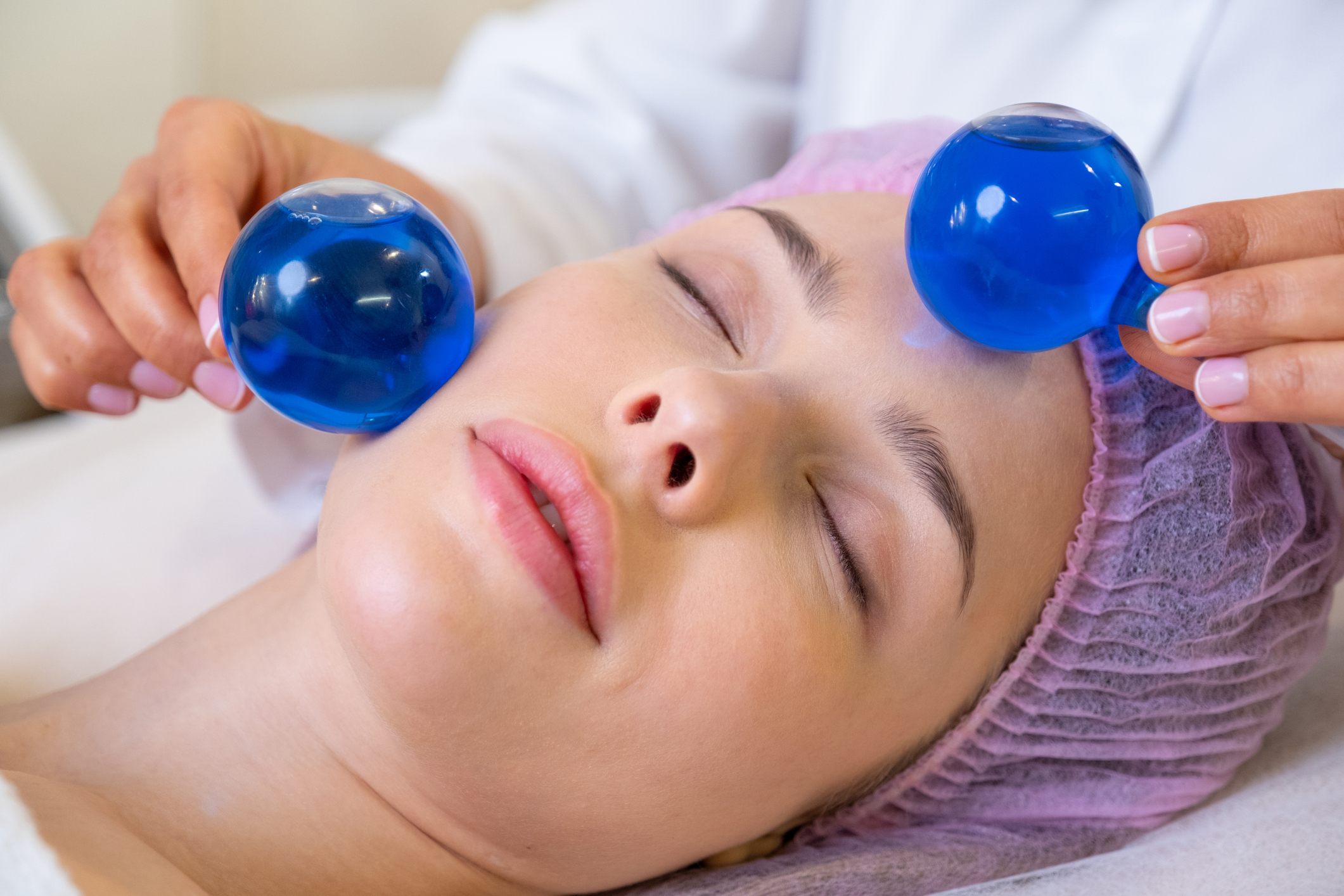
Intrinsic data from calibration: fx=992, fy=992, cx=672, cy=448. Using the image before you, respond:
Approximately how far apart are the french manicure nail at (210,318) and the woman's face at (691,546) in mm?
163

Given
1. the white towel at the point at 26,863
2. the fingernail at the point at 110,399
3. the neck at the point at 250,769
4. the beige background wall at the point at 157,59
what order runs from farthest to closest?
the beige background wall at the point at 157,59, the fingernail at the point at 110,399, the neck at the point at 250,769, the white towel at the point at 26,863

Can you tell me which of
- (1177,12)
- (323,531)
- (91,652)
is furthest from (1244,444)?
(91,652)

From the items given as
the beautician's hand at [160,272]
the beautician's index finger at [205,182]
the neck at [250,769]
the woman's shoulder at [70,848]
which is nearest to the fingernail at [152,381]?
the beautician's hand at [160,272]

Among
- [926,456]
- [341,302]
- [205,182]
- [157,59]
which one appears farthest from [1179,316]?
[157,59]

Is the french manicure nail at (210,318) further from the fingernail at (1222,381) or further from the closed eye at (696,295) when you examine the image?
the fingernail at (1222,381)

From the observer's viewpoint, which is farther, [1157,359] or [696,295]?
[696,295]

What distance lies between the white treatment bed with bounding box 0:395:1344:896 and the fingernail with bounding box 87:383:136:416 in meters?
0.32

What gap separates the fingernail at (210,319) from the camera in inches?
35.1

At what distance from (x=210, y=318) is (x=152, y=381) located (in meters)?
0.22

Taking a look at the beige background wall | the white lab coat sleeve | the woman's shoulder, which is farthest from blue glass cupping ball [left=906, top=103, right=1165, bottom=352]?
the beige background wall

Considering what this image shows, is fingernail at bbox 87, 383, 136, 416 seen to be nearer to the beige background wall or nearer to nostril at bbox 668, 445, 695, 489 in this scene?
nostril at bbox 668, 445, 695, 489

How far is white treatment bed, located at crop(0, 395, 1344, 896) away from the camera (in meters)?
0.95

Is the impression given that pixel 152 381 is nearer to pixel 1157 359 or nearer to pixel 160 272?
pixel 160 272

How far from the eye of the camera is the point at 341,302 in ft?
2.42
